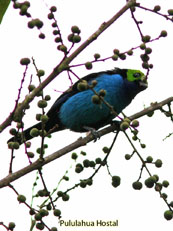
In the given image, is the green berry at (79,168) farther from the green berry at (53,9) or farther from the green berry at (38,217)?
the green berry at (53,9)

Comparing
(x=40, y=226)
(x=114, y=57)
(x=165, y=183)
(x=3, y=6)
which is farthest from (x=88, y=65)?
(x=40, y=226)

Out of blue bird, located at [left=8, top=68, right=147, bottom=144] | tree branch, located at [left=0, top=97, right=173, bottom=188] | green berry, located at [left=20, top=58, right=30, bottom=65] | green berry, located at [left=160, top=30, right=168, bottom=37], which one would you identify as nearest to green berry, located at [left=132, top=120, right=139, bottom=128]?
tree branch, located at [left=0, top=97, right=173, bottom=188]

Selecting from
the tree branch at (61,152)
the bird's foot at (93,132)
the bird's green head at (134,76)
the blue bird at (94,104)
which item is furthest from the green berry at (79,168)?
the bird's green head at (134,76)

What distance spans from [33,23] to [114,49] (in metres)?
0.58

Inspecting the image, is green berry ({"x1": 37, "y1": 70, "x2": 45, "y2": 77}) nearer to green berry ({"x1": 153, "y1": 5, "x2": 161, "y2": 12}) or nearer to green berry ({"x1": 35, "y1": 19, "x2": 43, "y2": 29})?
green berry ({"x1": 35, "y1": 19, "x2": 43, "y2": 29})

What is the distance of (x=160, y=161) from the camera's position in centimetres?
283

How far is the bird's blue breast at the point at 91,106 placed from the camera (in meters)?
4.66

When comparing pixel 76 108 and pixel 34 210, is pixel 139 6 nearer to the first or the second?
pixel 34 210

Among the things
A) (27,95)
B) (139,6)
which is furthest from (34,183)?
(139,6)

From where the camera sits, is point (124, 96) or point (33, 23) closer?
point (33, 23)

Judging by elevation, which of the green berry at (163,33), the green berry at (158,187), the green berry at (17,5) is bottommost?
the green berry at (158,187)

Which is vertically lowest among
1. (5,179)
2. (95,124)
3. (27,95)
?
(5,179)

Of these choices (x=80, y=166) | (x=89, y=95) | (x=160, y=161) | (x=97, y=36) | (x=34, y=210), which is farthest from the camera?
(x=89, y=95)

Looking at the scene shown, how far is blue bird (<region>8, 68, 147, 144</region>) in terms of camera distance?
468 cm
